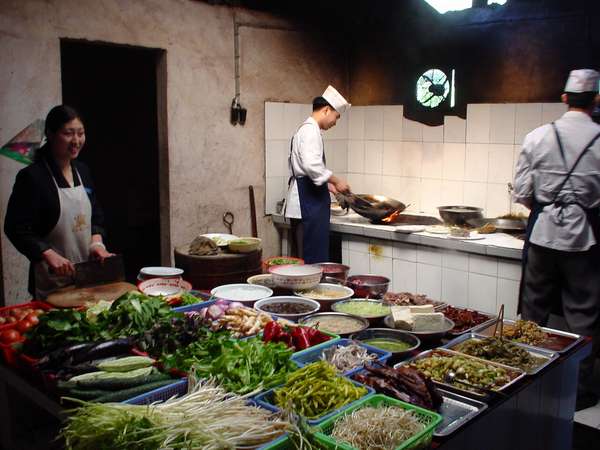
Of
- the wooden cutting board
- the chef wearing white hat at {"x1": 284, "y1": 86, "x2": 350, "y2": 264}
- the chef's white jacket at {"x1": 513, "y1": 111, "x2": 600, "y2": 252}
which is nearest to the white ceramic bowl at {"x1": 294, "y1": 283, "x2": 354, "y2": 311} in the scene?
the wooden cutting board

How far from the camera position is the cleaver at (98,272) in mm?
3363

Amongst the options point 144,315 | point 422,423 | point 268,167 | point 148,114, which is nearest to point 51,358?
point 144,315

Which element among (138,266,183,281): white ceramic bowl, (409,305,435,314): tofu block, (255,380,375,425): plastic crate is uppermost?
(138,266,183,281): white ceramic bowl

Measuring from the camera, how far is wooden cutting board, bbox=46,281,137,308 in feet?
10.3

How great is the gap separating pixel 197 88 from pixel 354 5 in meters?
2.29

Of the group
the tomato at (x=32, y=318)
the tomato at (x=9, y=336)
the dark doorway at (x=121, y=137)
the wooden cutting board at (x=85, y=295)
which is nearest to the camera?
the tomato at (x=9, y=336)

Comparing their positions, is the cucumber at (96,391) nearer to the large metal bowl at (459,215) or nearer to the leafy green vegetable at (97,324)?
the leafy green vegetable at (97,324)

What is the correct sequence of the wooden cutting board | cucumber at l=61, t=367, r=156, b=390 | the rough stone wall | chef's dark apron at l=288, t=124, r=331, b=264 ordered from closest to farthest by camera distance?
1. cucumber at l=61, t=367, r=156, b=390
2. the wooden cutting board
3. the rough stone wall
4. chef's dark apron at l=288, t=124, r=331, b=264

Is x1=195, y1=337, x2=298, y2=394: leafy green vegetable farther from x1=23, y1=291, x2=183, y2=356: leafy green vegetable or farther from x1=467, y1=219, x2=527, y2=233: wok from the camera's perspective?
x1=467, y1=219, x2=527, y2=233: wok

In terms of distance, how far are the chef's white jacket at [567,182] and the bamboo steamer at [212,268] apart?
2.15m

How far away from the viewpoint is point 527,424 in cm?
258

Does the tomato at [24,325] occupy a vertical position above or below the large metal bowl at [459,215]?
below

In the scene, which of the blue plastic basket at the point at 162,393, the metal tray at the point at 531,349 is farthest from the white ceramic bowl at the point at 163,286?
the metal tray at the point at 531,349

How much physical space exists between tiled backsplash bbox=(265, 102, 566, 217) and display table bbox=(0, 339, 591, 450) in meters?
3.11
